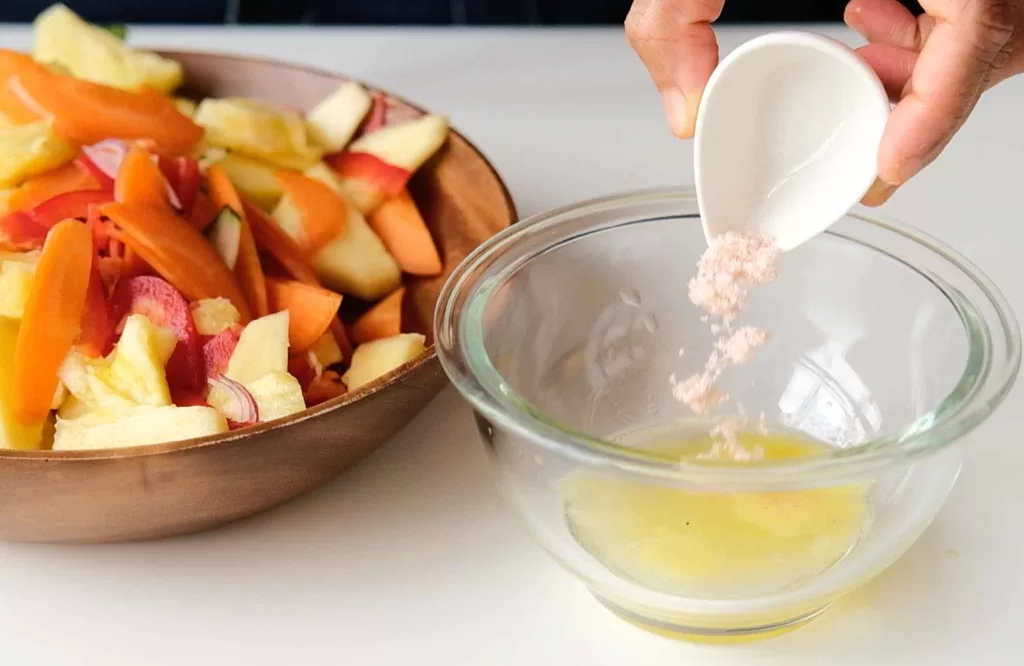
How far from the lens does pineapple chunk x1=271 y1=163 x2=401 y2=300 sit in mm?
1106

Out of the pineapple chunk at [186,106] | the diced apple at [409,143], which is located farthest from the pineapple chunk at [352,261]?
the pineapple chunk at [186,106]

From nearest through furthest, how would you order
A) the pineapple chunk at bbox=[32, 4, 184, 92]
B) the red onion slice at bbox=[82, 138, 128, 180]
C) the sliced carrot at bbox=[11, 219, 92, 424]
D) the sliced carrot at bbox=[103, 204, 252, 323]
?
the sliced carrot at bbox=[11, 219, 92, 424] → the sliced carrot at bbox=[103, 204, 252, 323] → the red onion slice at bbox=[82, 138, 128, 180] → the pineapple chunk at bbox=[32, 4, 184, 92]

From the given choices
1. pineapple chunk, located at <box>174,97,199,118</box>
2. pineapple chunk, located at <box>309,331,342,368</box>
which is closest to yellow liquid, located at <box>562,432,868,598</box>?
pineapple chunk, located at <box>309,331,342,368</box>

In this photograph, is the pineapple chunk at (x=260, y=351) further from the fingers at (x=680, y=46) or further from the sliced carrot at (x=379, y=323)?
the fingers at (x=680, y=46)

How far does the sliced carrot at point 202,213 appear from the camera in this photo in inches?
42.0

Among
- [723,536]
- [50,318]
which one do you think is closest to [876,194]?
[723,536]

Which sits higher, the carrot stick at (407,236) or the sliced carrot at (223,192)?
the sliced carrot at (223,192)

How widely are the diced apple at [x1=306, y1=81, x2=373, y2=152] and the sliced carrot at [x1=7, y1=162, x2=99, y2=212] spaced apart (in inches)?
10.9

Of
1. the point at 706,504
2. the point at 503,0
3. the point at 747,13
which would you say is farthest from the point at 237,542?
the point at 747,13

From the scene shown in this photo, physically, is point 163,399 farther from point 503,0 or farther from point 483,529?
point 503,0

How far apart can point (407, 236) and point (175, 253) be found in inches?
10.6

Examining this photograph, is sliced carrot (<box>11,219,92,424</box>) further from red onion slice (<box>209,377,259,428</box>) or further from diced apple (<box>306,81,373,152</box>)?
diced apple (<box>306,81,373,152</box>)

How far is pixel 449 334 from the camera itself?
762 mm

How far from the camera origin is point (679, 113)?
910 millimetres
